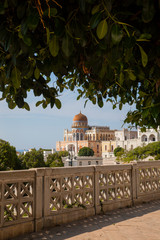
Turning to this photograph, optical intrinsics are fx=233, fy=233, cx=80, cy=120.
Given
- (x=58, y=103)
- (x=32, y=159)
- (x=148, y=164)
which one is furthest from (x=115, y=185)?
(x=32, y=159)

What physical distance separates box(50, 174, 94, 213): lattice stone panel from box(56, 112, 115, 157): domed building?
91.1m

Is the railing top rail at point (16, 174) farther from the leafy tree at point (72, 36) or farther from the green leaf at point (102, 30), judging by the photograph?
the green leaf at point (102, 30)

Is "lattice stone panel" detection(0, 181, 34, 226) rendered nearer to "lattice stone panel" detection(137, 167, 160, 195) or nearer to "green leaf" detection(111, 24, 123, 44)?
"lattice stone panel" detection(137, 167, 160, 195)

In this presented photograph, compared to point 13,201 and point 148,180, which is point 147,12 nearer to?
point 13,201

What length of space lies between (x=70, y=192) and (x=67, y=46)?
176 inches

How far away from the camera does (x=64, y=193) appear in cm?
502

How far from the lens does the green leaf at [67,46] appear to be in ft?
3.63

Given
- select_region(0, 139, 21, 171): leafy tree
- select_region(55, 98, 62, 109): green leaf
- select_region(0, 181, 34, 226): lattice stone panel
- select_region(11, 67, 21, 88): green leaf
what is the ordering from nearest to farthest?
select_region(11, 67, 21, 88): green leaf
select_region(55, 98, 62, 109): green leaf
select_region(0, 181, 34, 226): lattice stone panel
select_region(0, 139, 21, 171): leafy tree

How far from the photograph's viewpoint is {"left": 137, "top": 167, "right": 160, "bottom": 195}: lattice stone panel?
22.6ft

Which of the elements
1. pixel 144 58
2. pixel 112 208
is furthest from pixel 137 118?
pixel 112 208

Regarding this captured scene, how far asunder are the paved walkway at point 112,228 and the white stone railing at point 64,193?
209 millimetres

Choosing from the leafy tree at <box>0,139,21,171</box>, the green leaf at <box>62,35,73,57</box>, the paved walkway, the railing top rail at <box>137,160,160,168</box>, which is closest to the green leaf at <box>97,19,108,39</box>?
the green leaf at <box>62,35,73,57</box>

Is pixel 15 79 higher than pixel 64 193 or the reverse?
higher

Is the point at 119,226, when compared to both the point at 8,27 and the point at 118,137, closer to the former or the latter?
the point at 8,27
